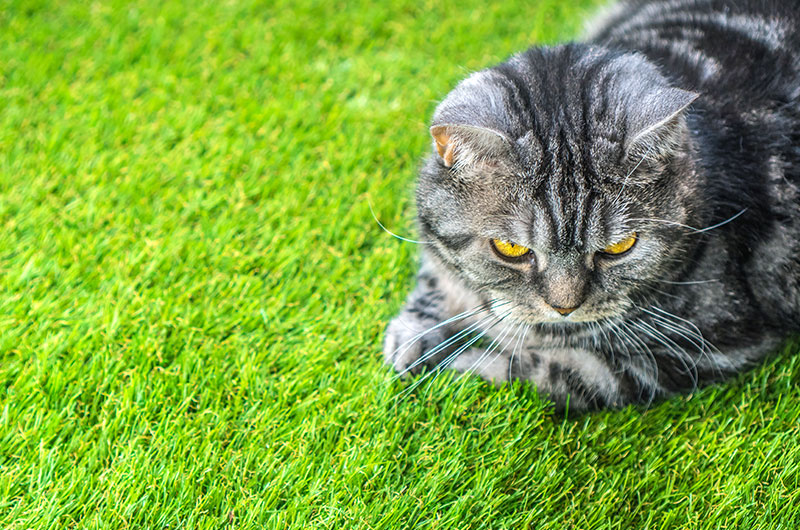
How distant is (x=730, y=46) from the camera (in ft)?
6.17

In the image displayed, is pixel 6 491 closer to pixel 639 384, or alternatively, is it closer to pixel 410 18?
pixel 639 384

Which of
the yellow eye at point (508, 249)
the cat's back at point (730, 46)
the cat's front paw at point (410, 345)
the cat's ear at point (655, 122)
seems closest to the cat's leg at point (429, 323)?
the cat's front paw at point (410, 345)

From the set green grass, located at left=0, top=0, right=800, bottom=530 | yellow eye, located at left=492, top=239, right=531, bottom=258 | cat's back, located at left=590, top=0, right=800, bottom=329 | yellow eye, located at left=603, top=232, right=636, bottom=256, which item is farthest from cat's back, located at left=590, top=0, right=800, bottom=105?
green grass, located at left=0, top=0, right=800, bottom=530

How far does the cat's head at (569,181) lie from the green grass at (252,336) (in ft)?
1.28

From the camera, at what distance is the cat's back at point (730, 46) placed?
177 centimetres

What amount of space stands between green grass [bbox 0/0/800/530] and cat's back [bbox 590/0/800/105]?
738 millimetres

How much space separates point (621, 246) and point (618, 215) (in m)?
0.08

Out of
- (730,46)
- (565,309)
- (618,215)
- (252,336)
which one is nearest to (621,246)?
(618,215)

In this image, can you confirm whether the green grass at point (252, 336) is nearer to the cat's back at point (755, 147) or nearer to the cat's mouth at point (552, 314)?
the cat's mouth at point (552, 314)

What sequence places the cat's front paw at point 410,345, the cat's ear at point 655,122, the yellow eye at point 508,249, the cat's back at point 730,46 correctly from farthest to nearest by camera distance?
1. the cat's front paw at point 410,345
2. the cat's back at point 730,46
3. the yellow eye at point 508,249
4. the cat's ear at point 655,122

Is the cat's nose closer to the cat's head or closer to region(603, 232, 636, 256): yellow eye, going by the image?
the cat's head

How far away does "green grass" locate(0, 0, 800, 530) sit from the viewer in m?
1.66

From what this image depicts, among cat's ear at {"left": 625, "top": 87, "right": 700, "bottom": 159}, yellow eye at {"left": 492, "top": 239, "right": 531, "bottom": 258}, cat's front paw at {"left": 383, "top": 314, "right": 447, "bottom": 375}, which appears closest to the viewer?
cat's ear at {"left": 625, "top": 87, "right": 700, "bottom": 159}

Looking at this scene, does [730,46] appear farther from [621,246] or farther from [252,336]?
[252,336]
